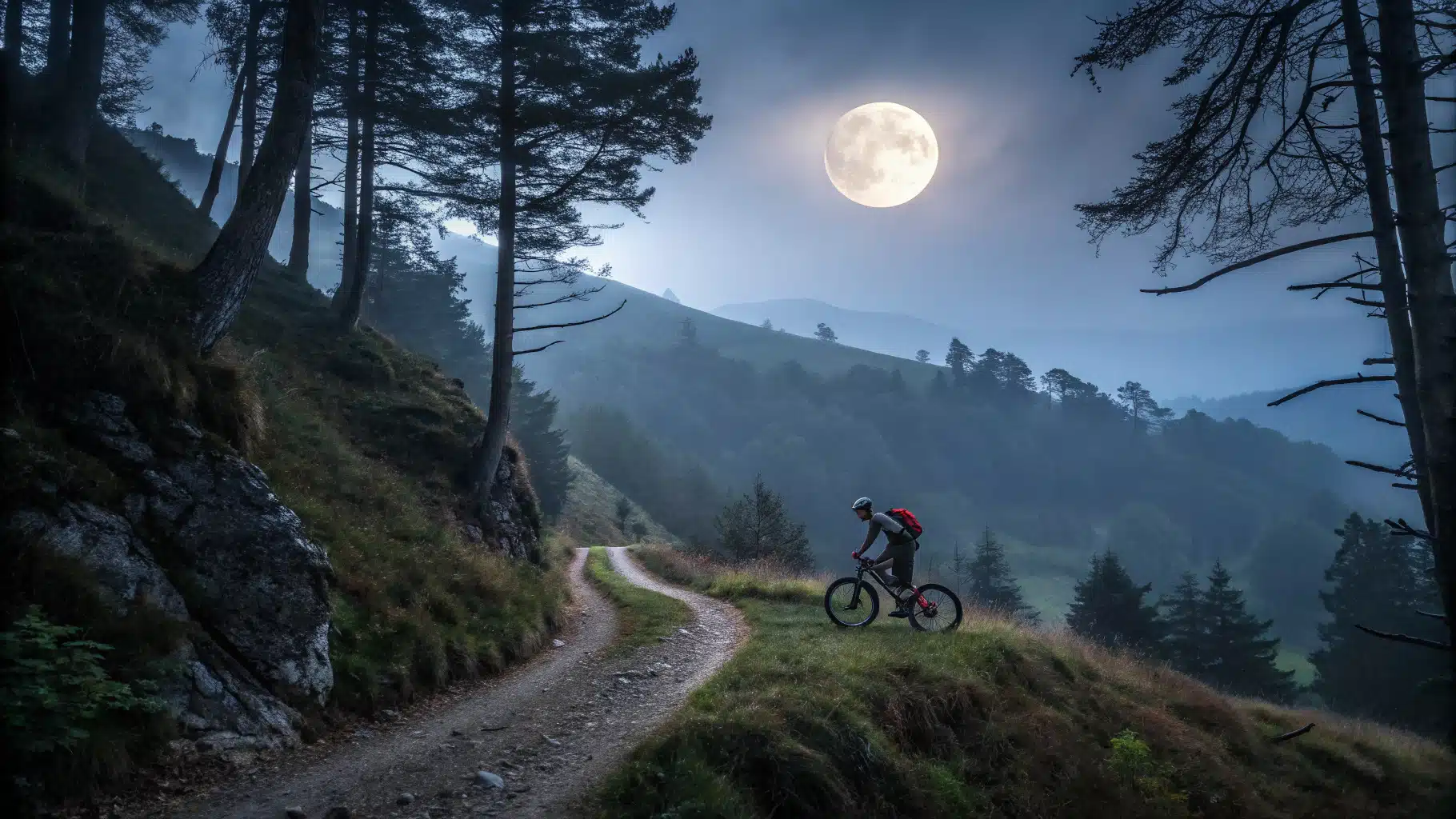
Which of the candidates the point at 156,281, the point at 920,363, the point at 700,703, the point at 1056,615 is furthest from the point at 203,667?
the point at 920,363

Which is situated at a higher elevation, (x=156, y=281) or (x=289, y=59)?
(x=289, y=59)

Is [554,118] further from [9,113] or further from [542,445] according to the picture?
[542,445]

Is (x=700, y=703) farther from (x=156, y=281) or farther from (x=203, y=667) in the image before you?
(x=156, y=281)

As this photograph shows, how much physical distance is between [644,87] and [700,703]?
1310 centimetres

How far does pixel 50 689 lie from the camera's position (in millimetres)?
4438

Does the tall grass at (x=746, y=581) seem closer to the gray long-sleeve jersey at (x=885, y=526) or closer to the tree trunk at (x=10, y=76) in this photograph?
the gray long-sleeve jersey at (x=885, y=526)

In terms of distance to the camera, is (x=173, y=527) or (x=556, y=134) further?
(x=556, y=134)

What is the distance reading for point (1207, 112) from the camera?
5.86 metres

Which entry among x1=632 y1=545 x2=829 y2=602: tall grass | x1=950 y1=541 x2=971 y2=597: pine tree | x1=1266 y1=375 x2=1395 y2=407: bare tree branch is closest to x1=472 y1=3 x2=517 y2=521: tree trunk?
x1=632 y1=545 x2=829 y2=602: tall grass

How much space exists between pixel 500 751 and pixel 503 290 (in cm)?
1165

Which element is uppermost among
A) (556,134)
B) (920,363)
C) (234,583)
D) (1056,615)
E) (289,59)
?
(920,363)

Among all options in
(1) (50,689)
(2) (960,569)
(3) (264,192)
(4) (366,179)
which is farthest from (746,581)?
(2) (960,569)

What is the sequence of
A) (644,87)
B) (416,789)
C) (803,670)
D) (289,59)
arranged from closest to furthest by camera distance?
(416,789) < (803,670) < (289,59) < (644,87)

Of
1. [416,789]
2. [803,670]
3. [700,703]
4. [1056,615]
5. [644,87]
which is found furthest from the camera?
[1056,615]
